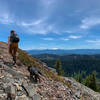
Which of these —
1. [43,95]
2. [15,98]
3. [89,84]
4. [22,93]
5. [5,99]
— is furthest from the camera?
[89,84]

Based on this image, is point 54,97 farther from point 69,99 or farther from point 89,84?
point 89,84

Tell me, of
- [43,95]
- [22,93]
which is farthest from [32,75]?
[22,93]

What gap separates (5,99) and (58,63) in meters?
50.7

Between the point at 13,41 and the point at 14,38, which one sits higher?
the point at 14,38

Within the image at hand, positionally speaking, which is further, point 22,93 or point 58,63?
point 58,63

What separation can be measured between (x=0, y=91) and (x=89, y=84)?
157ft

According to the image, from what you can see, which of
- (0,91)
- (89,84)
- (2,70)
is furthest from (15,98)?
(89,84)

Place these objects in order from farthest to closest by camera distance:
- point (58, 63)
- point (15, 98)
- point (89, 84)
A: point (58, 63) < point (89, 84) < point (15, 98)

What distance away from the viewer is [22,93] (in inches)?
254

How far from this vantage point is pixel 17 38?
33.1 feet

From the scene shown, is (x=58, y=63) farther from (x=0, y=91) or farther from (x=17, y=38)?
(x=0, y=91)

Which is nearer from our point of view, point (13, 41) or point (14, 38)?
point (14, 38)

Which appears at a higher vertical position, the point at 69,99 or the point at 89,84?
the point at 69,99

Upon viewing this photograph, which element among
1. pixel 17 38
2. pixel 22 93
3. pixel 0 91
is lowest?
pixel 22 93
